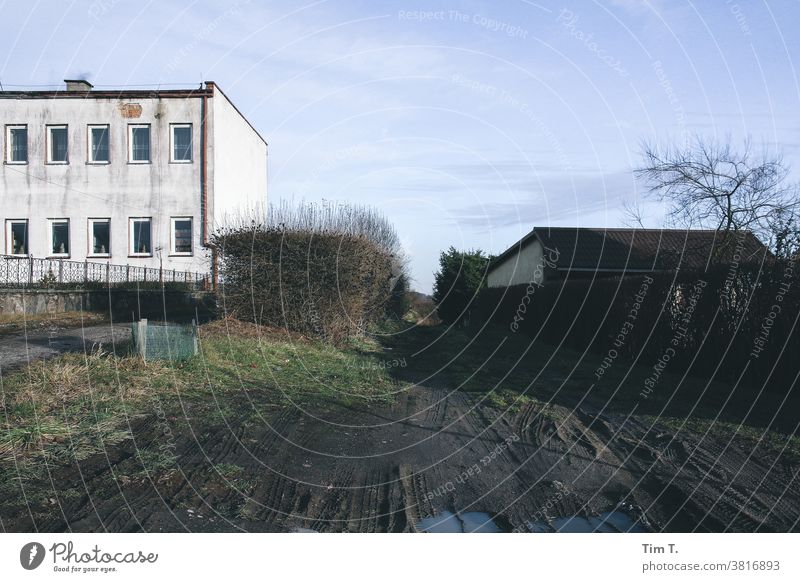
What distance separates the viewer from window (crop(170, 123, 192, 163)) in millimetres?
27047

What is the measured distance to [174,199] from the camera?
27156 millimetres

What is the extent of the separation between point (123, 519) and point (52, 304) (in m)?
17.1

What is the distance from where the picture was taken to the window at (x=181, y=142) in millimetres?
27047

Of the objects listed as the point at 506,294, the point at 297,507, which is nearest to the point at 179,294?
the point at 506,294

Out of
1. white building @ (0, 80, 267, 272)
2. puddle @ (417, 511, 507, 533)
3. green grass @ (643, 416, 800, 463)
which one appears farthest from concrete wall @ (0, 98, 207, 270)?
puddle @ (417, 511, 507, 533)

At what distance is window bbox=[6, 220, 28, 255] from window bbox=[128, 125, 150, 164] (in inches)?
222

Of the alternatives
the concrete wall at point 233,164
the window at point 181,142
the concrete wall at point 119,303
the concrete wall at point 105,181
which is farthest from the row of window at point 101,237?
the concrete wall at point 119,303

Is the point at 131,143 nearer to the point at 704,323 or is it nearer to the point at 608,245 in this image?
the point at 608,245

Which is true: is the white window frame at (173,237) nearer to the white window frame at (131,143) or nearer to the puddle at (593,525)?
the white window frame at (131,143)

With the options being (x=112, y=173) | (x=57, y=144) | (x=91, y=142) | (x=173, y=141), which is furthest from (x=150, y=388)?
(x=57, y=144)

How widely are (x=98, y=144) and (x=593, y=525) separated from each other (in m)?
27.9

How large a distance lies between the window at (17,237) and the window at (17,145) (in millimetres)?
2643
